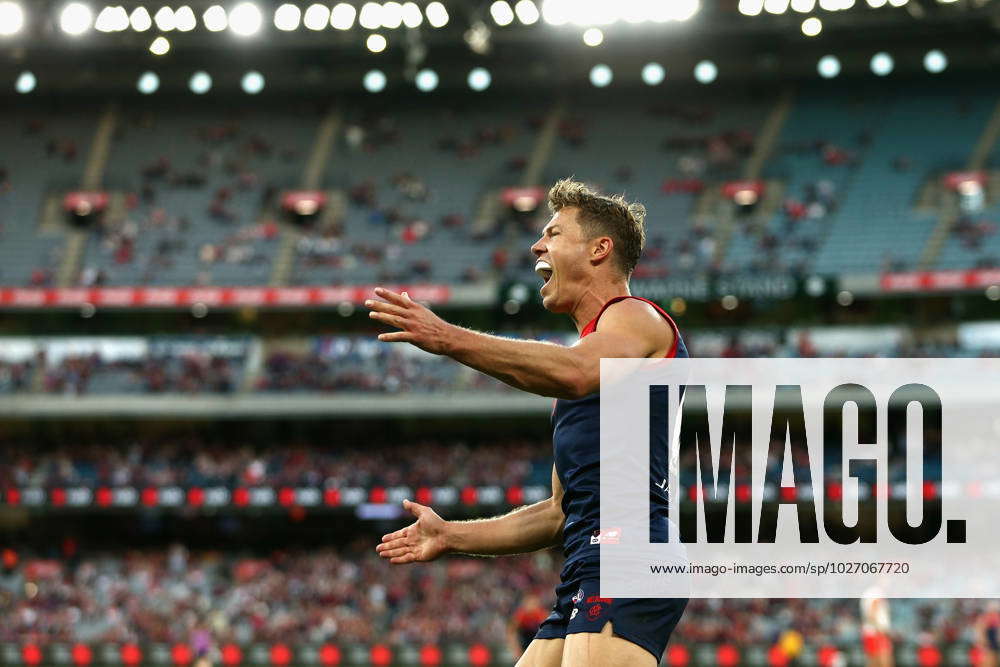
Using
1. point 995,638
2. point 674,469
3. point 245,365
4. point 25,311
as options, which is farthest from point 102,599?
point 674,469

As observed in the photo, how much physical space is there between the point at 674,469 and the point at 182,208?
42.2 meters

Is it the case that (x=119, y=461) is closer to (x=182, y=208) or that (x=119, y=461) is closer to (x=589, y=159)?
(x=182, y=208)

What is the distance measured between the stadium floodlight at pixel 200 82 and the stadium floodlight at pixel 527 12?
1251cm

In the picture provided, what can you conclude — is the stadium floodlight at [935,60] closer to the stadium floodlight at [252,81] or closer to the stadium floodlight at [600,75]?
the stadium floodlight at [600,75]

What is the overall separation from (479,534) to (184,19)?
41489mm

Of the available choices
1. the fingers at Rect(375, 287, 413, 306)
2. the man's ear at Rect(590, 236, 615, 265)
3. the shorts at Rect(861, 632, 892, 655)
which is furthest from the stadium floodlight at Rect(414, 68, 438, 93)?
the fingers at Rect(375, 287, 413, 306)

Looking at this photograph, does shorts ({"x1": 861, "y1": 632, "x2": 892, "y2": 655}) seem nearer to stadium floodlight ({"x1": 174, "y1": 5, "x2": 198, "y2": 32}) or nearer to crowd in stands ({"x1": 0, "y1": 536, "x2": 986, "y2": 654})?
crowd in stands ({"x1": 0, "y1": 536, "x2": 986, "y2": 654})

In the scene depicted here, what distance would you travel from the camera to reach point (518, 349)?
4691 millimetres

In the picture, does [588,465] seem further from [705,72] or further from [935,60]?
[935,60]

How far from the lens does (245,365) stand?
136 feet

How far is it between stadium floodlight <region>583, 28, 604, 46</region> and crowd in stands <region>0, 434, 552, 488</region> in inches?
582

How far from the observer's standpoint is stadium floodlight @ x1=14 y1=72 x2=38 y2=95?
46.5 meters

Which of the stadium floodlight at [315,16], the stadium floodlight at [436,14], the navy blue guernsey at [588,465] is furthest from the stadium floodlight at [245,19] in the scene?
the navy blue guernsey at [588,465]

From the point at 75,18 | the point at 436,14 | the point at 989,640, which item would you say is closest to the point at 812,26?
the point at 436,14
